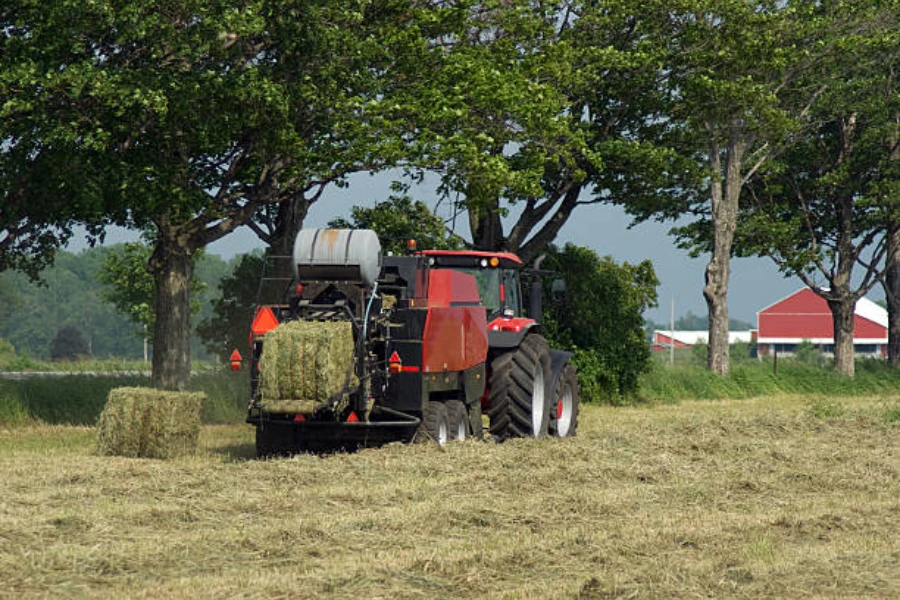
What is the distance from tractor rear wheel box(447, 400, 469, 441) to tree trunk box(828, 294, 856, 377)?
104 feet

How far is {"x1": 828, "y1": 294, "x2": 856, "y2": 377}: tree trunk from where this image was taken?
46.3m

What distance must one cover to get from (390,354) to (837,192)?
3361 centimetres

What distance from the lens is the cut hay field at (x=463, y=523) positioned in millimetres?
9000

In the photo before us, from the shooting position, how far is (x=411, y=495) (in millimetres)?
12820

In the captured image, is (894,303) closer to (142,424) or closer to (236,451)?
(236,451)

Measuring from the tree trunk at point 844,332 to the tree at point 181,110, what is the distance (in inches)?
1016

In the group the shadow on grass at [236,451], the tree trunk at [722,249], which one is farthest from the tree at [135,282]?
the shadow on grass at [236,451]

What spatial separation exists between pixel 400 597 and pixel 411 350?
754 cm

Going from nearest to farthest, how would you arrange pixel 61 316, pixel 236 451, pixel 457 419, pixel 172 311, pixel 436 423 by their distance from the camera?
pixel 436 423, pixel 457 419, pixel 236 451, pixel 172 311, pixel 61 316

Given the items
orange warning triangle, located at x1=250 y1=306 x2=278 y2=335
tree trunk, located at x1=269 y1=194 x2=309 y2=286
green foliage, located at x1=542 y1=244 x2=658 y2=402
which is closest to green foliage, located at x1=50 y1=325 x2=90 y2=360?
green foliage, located at x1=542 y1=244 x2=658 y2=402

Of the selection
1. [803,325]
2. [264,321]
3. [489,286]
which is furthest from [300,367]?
[803,325]

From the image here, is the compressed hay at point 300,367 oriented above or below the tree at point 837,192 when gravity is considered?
below

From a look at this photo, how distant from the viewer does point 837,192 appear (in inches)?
1818

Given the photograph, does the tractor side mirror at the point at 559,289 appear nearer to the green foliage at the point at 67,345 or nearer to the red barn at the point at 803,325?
the green foliage at the point at 67,345
